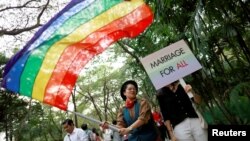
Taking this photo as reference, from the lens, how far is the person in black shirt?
4496mm

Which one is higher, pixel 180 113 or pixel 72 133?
pixel 72 133

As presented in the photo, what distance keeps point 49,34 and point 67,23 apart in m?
0.27

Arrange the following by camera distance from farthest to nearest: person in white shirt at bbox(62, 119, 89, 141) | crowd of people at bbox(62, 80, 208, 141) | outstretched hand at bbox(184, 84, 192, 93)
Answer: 1. person in white shirt at bbox(62, 119, 89, 141)
2. crowd of people at bbox(62, 80, 208, 141)
3. outstretched hand at bbox(184, 84, 192, 93)

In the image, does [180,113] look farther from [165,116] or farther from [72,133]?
[72,133]

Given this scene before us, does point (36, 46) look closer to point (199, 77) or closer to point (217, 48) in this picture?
point (217, 48)

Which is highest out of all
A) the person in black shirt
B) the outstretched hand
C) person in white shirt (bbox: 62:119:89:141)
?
person in white shirt (bbox: 62:119:89:141)

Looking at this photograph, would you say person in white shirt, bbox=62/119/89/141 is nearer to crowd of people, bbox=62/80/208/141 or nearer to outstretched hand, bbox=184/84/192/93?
crowd of people, bbox=62/80/208/141

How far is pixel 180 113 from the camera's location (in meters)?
4.59

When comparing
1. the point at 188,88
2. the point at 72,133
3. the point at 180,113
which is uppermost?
the point at 72,133

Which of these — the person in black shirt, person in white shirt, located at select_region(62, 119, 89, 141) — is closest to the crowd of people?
the person in black shirt

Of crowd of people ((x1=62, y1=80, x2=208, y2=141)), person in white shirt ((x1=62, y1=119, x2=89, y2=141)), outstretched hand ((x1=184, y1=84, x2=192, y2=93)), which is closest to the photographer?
outstretched hand ((x1=184, y1=84, x2=192, y2=93))

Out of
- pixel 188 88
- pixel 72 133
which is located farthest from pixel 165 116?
pixel 72 133

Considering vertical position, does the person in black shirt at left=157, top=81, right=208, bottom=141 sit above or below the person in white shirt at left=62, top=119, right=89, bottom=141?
below

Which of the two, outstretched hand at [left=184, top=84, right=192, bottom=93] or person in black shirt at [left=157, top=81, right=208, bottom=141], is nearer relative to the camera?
outstretched hand at [left=184, top=84, right=192, bottom=93]
